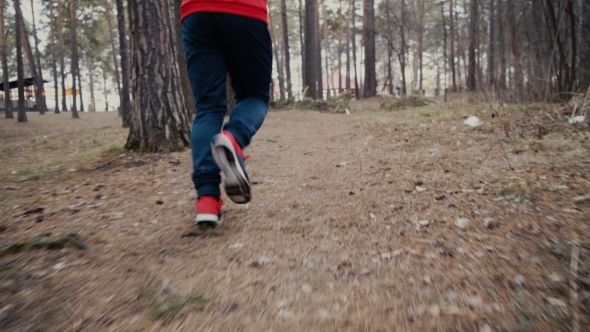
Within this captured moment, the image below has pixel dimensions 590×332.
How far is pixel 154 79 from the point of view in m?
4.37

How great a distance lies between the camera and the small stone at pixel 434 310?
1.24 m

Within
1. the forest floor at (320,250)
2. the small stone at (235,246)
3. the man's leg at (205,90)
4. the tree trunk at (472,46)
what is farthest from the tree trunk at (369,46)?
the small stone at (235,246)

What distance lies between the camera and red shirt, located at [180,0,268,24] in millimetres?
2039

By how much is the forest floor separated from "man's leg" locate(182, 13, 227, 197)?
1.08 feet

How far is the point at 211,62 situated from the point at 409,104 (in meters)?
9.90

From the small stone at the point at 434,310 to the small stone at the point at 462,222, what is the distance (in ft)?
2.69

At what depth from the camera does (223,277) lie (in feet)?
5.28

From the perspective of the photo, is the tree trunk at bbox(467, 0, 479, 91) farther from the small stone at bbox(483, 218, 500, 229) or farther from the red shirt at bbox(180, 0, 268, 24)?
the red shirt at bbox(180, 0, 268, 24)

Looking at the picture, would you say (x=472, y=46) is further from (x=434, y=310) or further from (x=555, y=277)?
(x=434, y=310)

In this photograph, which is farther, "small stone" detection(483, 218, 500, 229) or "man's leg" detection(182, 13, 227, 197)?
"man's leg" detection(182, 13, 227, 197)

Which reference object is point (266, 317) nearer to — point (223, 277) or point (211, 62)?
point (223, 277)

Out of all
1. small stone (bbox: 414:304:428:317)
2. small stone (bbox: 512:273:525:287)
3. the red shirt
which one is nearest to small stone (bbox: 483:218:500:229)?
small stone (bbox: 512:273:525:287)

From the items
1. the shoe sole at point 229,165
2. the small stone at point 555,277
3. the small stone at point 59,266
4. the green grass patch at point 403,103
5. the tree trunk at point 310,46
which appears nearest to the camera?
the small stone at point 555,277

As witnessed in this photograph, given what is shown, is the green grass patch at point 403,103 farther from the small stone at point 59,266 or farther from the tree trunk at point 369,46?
the small stone at point 59,266
